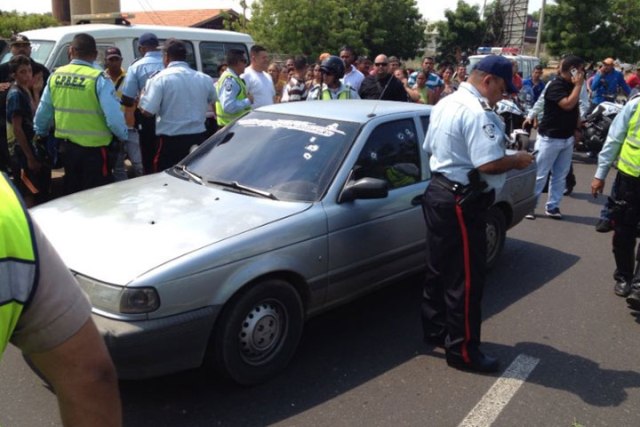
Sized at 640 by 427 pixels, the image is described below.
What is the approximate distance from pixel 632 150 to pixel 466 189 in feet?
6.28

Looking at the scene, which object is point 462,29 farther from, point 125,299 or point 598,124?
point 125,299

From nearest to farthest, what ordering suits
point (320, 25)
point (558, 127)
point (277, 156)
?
point (277, 156)
point (558, 127)
point (320, 25)

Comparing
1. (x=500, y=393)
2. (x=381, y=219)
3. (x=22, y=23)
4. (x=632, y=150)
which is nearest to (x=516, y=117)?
(x=632, y=150)

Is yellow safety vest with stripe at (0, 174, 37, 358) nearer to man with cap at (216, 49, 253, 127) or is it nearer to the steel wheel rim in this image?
the steel wheel rim

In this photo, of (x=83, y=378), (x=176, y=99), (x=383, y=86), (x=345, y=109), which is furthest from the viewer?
(x=383, y=86)

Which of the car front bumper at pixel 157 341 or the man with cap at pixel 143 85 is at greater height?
the man with cap at pixel 143 85

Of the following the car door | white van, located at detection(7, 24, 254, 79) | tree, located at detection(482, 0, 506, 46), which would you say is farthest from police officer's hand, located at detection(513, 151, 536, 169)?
tree, located at detection(482, 0, 506, 46)

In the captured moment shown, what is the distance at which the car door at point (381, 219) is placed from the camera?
3.87 metres

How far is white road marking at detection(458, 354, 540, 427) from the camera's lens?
10.6ft

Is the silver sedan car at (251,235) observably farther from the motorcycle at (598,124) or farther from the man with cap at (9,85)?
the motorcycle at (598,124)

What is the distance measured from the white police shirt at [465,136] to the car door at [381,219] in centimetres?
55

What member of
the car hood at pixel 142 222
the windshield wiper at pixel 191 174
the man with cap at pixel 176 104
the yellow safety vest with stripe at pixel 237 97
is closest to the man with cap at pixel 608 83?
the yellow safety vest with stripe at pixel 237 97

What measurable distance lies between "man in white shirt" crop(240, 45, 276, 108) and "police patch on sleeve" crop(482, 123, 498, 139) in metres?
4.55

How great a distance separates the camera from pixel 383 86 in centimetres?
834
